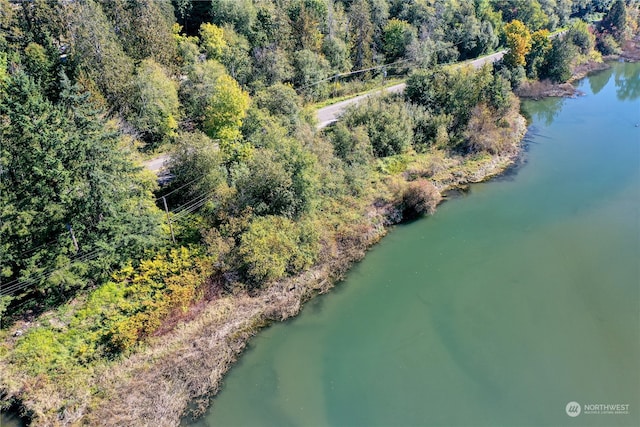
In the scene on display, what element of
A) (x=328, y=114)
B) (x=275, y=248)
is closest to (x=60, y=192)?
(x=275, y=248)

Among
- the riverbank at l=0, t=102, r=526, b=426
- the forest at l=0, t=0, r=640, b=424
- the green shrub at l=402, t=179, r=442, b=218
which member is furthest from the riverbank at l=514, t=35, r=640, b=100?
the riverbank at l=0, t=102, r=526, b=426

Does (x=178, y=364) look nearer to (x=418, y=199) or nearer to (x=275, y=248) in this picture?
(x=275, y=248)

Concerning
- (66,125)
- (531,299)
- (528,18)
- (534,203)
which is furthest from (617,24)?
(66,125)

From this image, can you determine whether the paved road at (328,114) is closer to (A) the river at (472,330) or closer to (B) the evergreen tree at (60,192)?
(B) the evergreen tree at (60,192)

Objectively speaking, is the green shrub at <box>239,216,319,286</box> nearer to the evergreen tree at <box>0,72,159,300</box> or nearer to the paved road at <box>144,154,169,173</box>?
the evergreen tree at <box>0,72,159,300</box>

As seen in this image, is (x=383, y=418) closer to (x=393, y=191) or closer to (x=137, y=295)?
(x=137, y=295)
